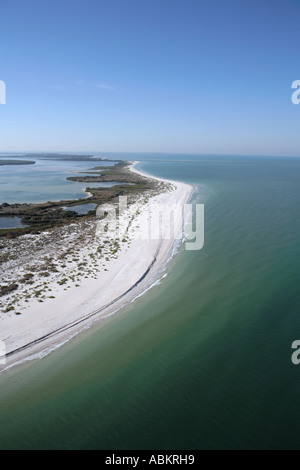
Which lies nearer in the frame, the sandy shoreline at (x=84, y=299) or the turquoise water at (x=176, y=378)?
the turquoise water at (x=176, y=378)

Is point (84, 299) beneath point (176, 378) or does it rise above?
above

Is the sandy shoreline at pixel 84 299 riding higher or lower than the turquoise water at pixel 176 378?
higher

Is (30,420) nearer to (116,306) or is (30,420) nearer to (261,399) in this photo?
(116,306)

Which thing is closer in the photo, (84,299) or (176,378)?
(176,378)

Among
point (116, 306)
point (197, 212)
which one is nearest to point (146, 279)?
point (116, 306)
